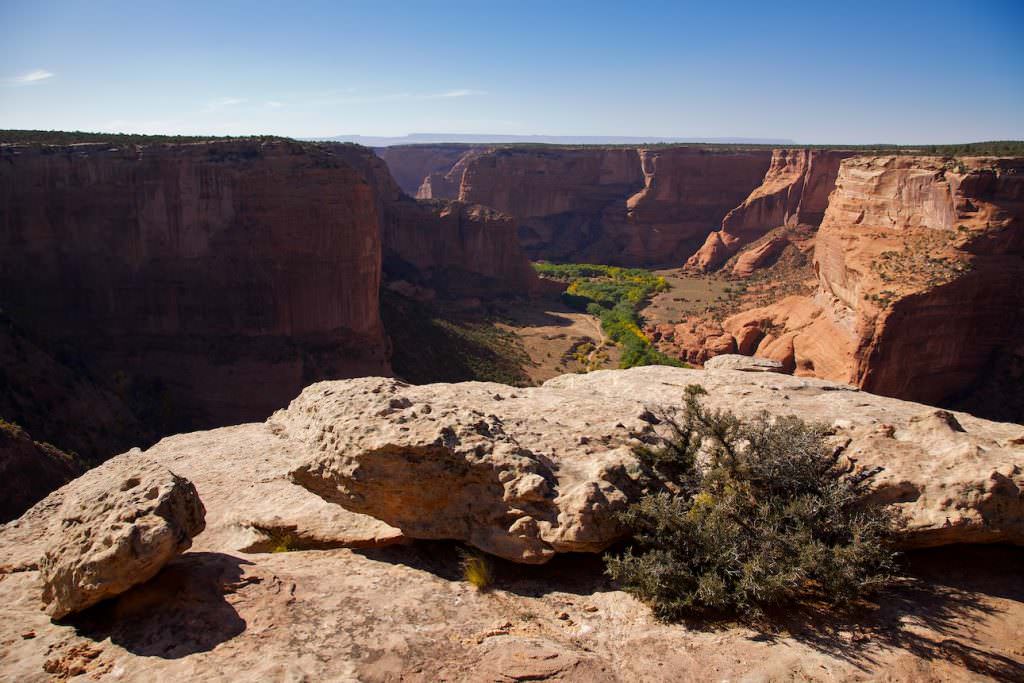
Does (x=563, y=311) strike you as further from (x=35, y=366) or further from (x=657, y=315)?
(x=35, y=366)

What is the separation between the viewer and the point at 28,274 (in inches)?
1077

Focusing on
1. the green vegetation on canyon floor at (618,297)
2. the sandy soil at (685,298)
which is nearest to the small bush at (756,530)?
the green vegetation on canyon floor at (618,297)

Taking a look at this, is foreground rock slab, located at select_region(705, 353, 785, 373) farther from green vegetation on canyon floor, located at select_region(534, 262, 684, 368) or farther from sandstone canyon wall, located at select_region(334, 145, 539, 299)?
sandstone canyon wall, located at select_region(334, 145, 539, 299)

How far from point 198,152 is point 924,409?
96.1ft

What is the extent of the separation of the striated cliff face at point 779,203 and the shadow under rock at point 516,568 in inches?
2313

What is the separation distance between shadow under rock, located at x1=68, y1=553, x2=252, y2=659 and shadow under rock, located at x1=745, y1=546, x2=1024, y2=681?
545 cm

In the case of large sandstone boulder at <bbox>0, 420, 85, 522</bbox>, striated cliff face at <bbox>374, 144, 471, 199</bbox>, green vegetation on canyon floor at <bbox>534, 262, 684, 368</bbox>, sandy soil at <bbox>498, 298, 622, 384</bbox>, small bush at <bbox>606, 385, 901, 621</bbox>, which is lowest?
sandy soil at <bbox>498, 298, 622, 384</bbox>

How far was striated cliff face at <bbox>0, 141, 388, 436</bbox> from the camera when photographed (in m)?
Result: 27.4

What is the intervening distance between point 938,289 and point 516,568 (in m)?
25.6

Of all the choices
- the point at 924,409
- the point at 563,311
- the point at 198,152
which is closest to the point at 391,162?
the point at 563,311

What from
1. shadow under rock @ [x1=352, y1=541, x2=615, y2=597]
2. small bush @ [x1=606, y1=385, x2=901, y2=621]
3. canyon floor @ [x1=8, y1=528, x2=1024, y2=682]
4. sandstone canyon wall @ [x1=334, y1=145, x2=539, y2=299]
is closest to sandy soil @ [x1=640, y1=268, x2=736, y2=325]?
sandstone canyon wall @ [x1=334, y1=145, x2=539, y2=299]

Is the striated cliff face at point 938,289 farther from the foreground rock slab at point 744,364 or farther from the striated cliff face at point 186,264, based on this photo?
the striated cliff face at point 186,264

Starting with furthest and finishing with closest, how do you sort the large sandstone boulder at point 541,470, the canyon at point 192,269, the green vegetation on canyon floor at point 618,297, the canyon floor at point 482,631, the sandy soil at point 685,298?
the sandy soil at point 685,298 → the green vegetation on canyon floor at point 618,297 → the canyon at point 192,269 → the large sandstone boulder at point 541,470 → the canyon floor at point 482,631

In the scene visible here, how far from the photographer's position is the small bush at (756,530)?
6555 mm
